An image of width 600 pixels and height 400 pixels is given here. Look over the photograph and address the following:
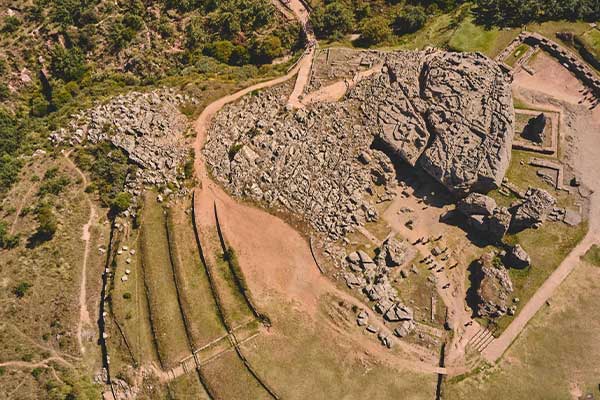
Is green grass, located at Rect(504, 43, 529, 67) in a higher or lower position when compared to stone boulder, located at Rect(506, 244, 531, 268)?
higher

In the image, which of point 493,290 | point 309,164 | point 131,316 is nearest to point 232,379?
point 131,316

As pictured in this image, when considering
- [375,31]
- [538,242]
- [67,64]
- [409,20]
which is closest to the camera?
[538,242]

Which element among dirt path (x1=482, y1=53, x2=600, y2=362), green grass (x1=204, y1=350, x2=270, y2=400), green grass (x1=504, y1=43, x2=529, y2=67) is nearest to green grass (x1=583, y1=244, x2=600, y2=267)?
dirt path (x1=482, y1=53, x2=600, y2=362)

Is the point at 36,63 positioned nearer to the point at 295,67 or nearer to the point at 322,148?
the point at 295,67

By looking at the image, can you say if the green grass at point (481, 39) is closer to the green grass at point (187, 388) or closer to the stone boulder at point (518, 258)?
the stone boulder at point (518, 258)

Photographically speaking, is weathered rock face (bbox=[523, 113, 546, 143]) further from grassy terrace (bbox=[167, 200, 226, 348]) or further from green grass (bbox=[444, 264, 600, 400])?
grassy terrace (bbox=[167, 200, 226, 348])

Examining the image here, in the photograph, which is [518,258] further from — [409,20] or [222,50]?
[222,50]

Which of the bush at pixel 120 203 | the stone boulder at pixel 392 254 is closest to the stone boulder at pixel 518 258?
the stone boulder at pixel 392 254
